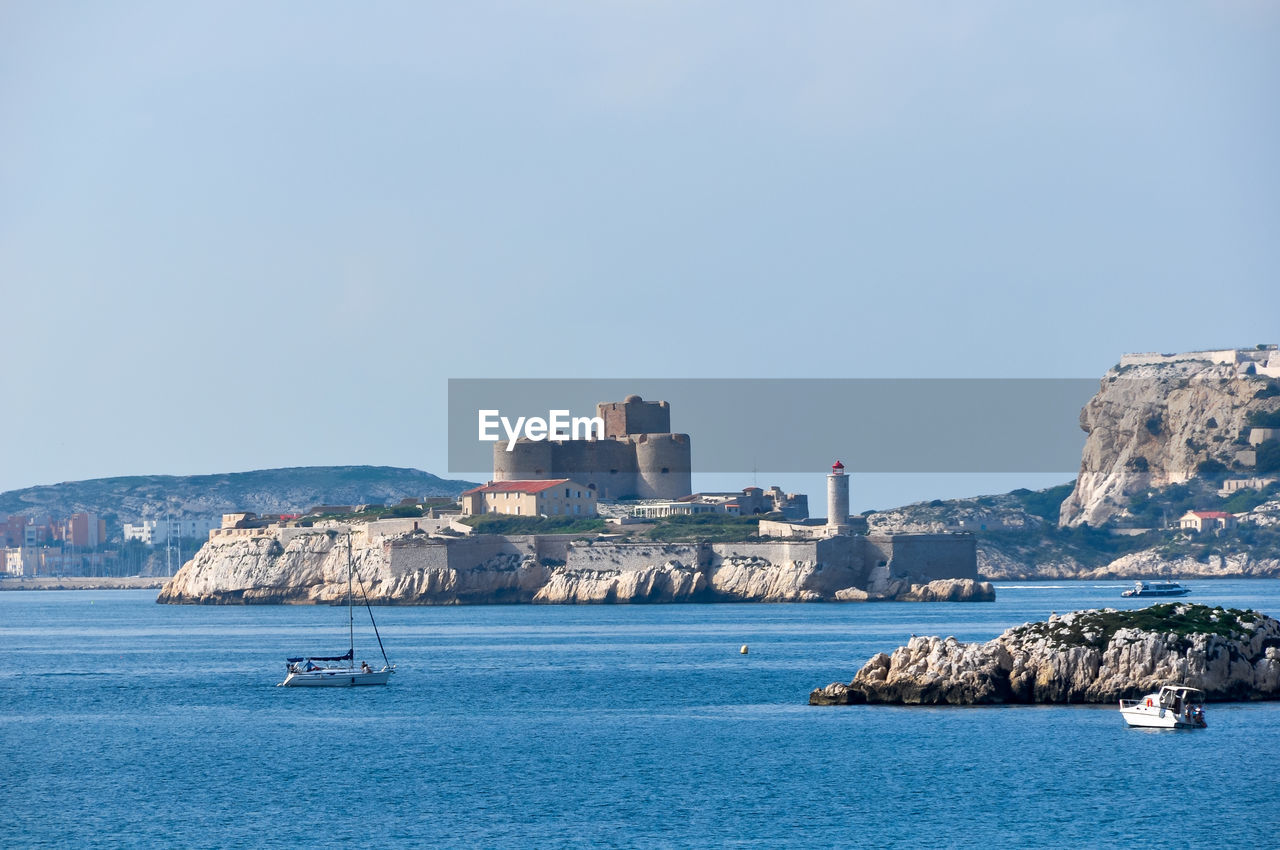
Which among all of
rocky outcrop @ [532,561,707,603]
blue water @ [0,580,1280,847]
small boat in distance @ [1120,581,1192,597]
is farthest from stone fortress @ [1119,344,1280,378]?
blue water @ [0,580,1280,847]

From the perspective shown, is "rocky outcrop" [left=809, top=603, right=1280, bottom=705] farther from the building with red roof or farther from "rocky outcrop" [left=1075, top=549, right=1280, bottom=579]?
the building with red roof

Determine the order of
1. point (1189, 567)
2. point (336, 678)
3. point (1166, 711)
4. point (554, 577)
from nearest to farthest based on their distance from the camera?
point (1166, 711) < point (336, 678) < point (554, 577) < point (1189, 567)

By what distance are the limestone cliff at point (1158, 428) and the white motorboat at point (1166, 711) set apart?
413 feet

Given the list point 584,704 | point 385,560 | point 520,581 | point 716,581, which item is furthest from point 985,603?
point 584,704

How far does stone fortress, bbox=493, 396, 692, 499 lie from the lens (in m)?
109

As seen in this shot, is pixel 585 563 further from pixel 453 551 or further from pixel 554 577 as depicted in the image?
pixel 453 551

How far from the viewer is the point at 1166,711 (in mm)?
36875

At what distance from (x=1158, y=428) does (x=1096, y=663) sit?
133 m

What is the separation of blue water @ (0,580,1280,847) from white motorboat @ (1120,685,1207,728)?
407mm

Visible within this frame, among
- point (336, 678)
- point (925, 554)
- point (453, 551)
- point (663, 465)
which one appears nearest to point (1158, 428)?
point (663, 465)

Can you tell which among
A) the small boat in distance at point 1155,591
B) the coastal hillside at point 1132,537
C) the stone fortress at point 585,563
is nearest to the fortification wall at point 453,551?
the stone fortress at point 585,563

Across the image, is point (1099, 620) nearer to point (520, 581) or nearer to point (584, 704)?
point (584, 704)

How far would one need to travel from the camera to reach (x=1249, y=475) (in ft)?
520

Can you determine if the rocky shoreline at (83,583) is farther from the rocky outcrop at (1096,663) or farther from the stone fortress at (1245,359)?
the rocky outcrop at (1096,663)
